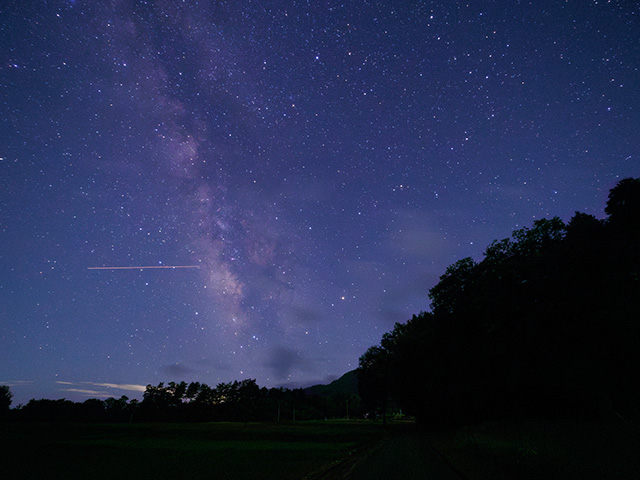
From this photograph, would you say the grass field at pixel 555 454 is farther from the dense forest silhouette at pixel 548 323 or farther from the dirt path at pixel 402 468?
the dense forest silhouette at pixel 548 323

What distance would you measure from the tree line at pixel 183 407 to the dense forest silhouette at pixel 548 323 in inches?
4466

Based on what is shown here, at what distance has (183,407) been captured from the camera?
4904 inches

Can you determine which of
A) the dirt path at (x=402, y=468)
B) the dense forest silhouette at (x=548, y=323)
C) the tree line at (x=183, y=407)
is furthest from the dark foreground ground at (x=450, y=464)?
the tree line at (x=183, y=407)

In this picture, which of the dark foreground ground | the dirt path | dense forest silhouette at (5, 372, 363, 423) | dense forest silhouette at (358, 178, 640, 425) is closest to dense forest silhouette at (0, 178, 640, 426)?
dense forest silhouette at (358, 178, 640, 425)

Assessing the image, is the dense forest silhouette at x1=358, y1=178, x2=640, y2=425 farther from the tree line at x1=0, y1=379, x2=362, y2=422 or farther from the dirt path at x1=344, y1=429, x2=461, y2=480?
the tree line at x1=0, y1=379, x2=362, y2=422

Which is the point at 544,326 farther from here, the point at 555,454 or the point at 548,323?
the point at 555,454

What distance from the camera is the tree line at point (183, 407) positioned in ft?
347

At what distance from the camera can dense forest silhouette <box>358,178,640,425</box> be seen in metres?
19.0

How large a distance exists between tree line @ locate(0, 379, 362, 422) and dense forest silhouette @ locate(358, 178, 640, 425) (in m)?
113

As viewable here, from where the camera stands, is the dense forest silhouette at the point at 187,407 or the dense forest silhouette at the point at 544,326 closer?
the dense forest silhouette at the point at 544,326

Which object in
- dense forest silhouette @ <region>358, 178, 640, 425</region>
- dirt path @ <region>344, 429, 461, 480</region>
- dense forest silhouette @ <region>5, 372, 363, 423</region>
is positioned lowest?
dirt path @ <region>344, 429, 461, 480</region>

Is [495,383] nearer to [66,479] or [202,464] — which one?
[202,464]

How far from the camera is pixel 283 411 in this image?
137375mm

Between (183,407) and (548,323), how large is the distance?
451 ft
